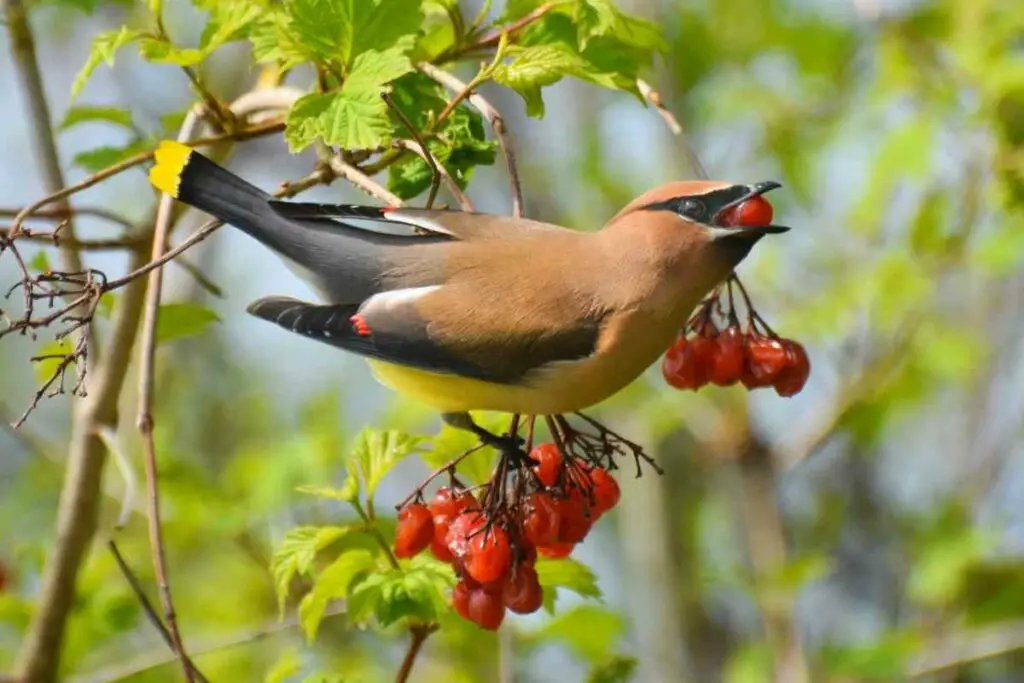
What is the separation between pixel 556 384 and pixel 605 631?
1217 millimetres

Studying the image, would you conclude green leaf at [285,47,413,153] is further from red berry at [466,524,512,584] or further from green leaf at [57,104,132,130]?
green leaf at [57,104,132,130]

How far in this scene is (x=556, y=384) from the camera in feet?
4.29

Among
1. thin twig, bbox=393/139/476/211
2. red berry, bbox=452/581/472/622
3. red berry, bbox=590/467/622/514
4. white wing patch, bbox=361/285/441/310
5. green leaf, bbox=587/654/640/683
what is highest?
thin twig, bbox=393/139/476/211

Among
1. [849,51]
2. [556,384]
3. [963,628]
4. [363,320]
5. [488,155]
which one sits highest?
[849,51]

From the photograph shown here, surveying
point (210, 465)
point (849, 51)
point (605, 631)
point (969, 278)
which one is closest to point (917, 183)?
point (969, 278)

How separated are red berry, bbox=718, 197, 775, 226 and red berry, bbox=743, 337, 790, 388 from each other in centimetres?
27

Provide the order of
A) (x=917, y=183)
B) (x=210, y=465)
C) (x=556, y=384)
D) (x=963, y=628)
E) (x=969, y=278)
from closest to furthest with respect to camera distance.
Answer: (x=556, y=384), (x=917, y=183), (x=963, y=628), (x=969, y=278), (x=210, y=465)

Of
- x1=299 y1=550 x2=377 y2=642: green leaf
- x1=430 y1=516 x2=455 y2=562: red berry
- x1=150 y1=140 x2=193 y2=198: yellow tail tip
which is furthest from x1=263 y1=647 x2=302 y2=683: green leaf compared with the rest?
x1=150 y1=140 x2=193 y2=198: yellow tail tip

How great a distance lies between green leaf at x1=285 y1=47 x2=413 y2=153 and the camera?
1269mm

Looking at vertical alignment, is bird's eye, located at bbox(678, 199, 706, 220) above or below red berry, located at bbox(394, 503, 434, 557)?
above

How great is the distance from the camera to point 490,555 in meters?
1.33

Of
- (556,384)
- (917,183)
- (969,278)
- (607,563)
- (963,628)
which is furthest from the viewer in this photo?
(607,563)

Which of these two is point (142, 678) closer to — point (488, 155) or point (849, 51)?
point (488, 155)

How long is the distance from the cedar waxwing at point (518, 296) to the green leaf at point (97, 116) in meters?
0.38
